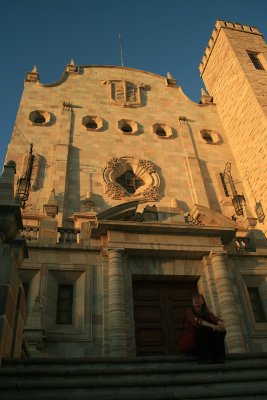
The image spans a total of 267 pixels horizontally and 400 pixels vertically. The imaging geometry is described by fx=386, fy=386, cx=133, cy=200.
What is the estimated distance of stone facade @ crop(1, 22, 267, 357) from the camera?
1117cm

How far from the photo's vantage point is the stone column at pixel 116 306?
33.2 feet

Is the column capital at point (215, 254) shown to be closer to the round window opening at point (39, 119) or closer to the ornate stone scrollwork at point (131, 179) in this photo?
the ornate stone scrollwork at point (131, 179)

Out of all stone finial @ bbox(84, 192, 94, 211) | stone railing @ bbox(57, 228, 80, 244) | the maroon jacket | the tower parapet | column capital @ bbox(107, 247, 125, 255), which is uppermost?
the tower parapet

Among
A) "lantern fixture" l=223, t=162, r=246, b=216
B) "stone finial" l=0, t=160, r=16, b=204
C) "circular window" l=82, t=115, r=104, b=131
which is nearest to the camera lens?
"stone finial" l=0, t=160, r=16, b=204

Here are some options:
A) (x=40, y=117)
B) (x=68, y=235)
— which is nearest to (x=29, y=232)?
(x=68, y=235)

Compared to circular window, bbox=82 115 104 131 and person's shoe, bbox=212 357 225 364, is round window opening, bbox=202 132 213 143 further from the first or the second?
person's shoe, bbox=212 357 225 364

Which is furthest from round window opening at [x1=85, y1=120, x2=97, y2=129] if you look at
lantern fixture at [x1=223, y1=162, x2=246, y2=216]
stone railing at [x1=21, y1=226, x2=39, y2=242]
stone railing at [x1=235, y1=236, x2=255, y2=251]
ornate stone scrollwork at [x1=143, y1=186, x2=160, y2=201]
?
stone railing at [x1=235, y1=236, x2=255, y2=251]

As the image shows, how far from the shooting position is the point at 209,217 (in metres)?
13.6

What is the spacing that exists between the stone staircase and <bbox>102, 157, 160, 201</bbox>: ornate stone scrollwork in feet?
33.3

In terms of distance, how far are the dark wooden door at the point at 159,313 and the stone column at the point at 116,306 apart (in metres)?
0.99

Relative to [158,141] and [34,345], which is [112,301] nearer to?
[34,345]

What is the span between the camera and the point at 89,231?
1260 cm

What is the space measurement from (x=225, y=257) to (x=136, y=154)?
765 centimetres

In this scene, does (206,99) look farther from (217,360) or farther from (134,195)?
(217,360)
